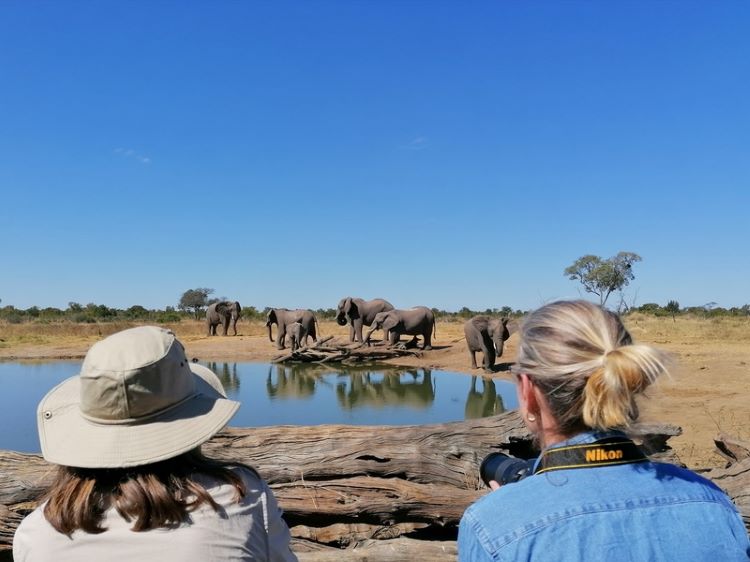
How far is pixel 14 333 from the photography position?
31.3 metres

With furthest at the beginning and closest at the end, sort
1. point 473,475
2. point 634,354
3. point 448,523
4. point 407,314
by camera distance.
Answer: point 407,314 → point 473,475 → point 448,523 → point 634,354

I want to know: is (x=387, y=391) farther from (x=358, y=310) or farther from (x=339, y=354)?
(x=358, y=310)

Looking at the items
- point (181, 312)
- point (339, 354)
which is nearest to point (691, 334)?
point (339, 354)

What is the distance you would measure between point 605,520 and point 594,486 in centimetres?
6

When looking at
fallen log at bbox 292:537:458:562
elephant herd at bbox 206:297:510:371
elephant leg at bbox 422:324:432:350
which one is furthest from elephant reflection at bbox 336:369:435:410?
fallen log at bbox 292:537:458:562

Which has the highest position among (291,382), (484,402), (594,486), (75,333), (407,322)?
(407,322)

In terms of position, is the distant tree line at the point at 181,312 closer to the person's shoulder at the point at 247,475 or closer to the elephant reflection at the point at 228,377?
the elephant reflection at the point at 228,377

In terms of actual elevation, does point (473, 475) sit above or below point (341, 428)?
below

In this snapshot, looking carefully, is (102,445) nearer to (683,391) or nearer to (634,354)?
(634,354)

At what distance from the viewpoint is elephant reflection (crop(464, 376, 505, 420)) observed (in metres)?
12.3

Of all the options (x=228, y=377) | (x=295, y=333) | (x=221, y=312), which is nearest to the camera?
(x=228, y=377)

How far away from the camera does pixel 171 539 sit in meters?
1.30

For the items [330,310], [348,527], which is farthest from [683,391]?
[330,310]

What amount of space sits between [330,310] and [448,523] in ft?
191
